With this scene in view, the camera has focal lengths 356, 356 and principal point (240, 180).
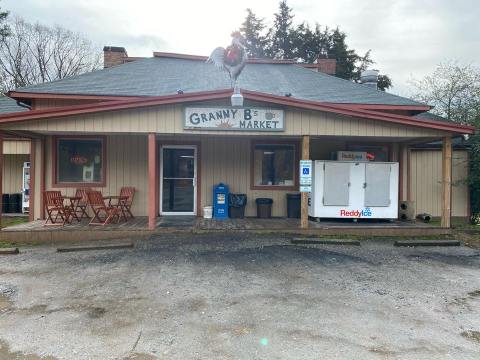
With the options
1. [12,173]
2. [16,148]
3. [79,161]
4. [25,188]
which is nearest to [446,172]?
[79,161]

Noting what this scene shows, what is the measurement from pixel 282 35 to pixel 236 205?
105 ft

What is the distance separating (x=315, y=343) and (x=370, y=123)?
6.30 meters

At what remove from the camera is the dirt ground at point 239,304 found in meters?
3.33

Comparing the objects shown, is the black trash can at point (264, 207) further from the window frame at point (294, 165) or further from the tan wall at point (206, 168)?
the window frame at point (294, 165)

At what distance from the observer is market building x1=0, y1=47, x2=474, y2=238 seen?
806 centimetres

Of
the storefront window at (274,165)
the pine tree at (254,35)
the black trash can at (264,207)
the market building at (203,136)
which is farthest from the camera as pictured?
the pine tree at (254,35)

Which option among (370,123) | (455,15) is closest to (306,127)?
(370,123)

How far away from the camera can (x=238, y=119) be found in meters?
8.25

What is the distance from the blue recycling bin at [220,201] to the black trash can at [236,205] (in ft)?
0.55

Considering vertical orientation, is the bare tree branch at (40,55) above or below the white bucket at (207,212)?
above

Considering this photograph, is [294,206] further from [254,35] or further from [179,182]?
[254,35]

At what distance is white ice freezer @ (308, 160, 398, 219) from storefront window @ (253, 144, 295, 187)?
142 cm

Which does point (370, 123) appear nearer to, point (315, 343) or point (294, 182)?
point (294, 182)

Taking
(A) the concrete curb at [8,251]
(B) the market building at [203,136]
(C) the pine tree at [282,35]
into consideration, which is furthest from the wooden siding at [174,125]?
(C) the pine tree at [282,35]
